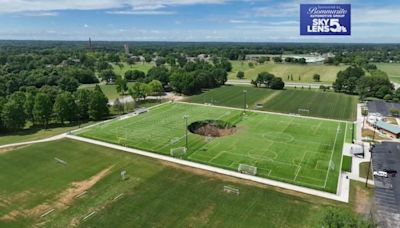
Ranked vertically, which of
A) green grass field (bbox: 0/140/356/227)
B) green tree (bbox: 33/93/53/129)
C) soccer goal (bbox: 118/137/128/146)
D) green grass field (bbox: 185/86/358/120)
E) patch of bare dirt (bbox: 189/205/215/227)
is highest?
green tree (bbox: 33/93/53/129)

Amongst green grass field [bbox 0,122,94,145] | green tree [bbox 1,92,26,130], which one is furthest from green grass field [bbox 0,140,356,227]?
green tree [bbox 1,92,26,130]

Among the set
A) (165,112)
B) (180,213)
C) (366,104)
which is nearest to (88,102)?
(165,112)

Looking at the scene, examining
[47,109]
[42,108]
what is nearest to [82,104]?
[47,109]

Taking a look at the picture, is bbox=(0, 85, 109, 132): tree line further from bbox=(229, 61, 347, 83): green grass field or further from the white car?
bbox=(229, 61, 347, 83): green grass field

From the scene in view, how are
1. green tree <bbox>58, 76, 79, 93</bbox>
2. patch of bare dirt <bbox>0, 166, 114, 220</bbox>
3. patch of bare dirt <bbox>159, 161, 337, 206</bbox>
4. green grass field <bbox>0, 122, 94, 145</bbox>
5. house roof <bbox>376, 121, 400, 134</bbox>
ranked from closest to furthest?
patch of bare dirt <bbox>0, 166, 114, 220</bbox>
patch of bare dirt <bbox>159, 161, 337, 206</bbox>
house roof <bbox>376, 121, 400, 134</bbox>
green grass field <bbox>0, 122, 94, 145</bbox>
green tree <bbox>58, 76, 79, 93</bbox>

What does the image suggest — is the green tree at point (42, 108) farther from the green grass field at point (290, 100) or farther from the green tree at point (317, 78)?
the green tree at point (317, 78)

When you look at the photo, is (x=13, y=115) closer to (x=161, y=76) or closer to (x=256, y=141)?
(x=256, y=141)
